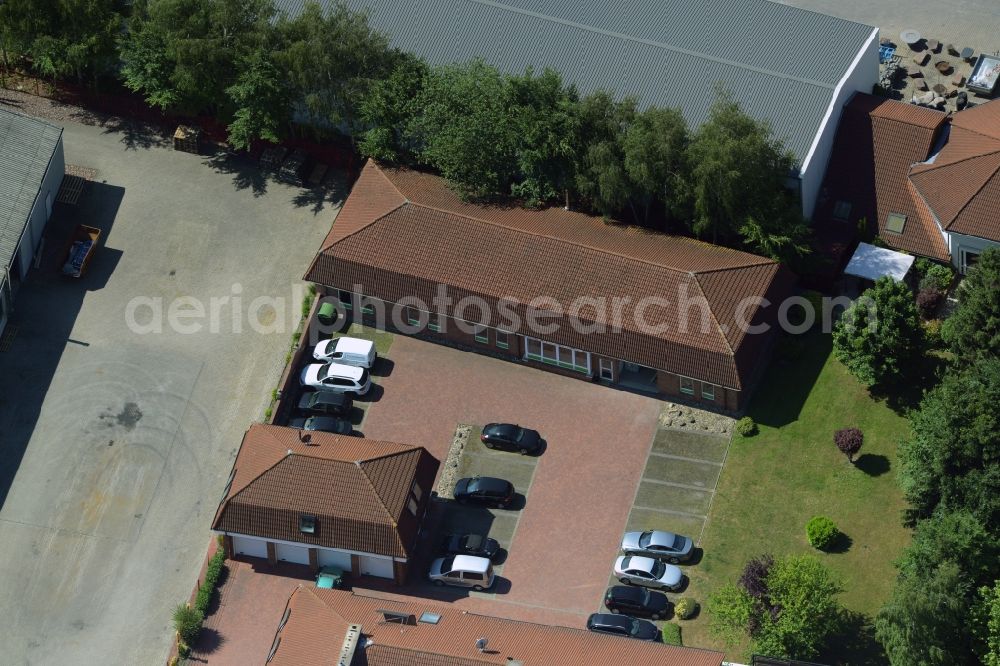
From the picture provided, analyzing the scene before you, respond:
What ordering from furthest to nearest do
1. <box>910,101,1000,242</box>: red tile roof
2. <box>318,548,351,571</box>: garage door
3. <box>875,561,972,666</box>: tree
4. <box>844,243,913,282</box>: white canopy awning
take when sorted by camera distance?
<box>844,243,913,282</box>: white canopy awning, <box>910,101,1000,242</box>: red tile roof, <box>318,548,351,571</box>: garage door, <box>875,561,972,666</box>: tree

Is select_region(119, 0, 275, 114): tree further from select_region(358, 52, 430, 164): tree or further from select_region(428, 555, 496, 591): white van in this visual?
select_region(428, 555, 496, 591): white van

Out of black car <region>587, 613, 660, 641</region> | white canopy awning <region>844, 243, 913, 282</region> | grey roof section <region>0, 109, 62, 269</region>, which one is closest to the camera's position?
black car <region>587, 613, 660, 641</region>

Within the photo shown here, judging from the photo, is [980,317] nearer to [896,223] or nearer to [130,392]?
[896,223]

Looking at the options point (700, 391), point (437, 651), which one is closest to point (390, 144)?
point (700, 391)

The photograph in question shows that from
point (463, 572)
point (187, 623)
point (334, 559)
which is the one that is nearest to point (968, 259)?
point (463, 572)

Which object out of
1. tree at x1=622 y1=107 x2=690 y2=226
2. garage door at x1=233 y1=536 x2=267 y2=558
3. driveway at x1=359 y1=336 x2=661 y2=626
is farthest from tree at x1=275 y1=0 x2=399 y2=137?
garage door at x1=233 y1=536 x2=267 y2=558

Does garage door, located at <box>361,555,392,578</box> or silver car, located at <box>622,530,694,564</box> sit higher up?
silver car, located at <box>622,530,694,564</box>

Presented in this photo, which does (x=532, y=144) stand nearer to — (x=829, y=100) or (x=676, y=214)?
(x=676, y=214)
